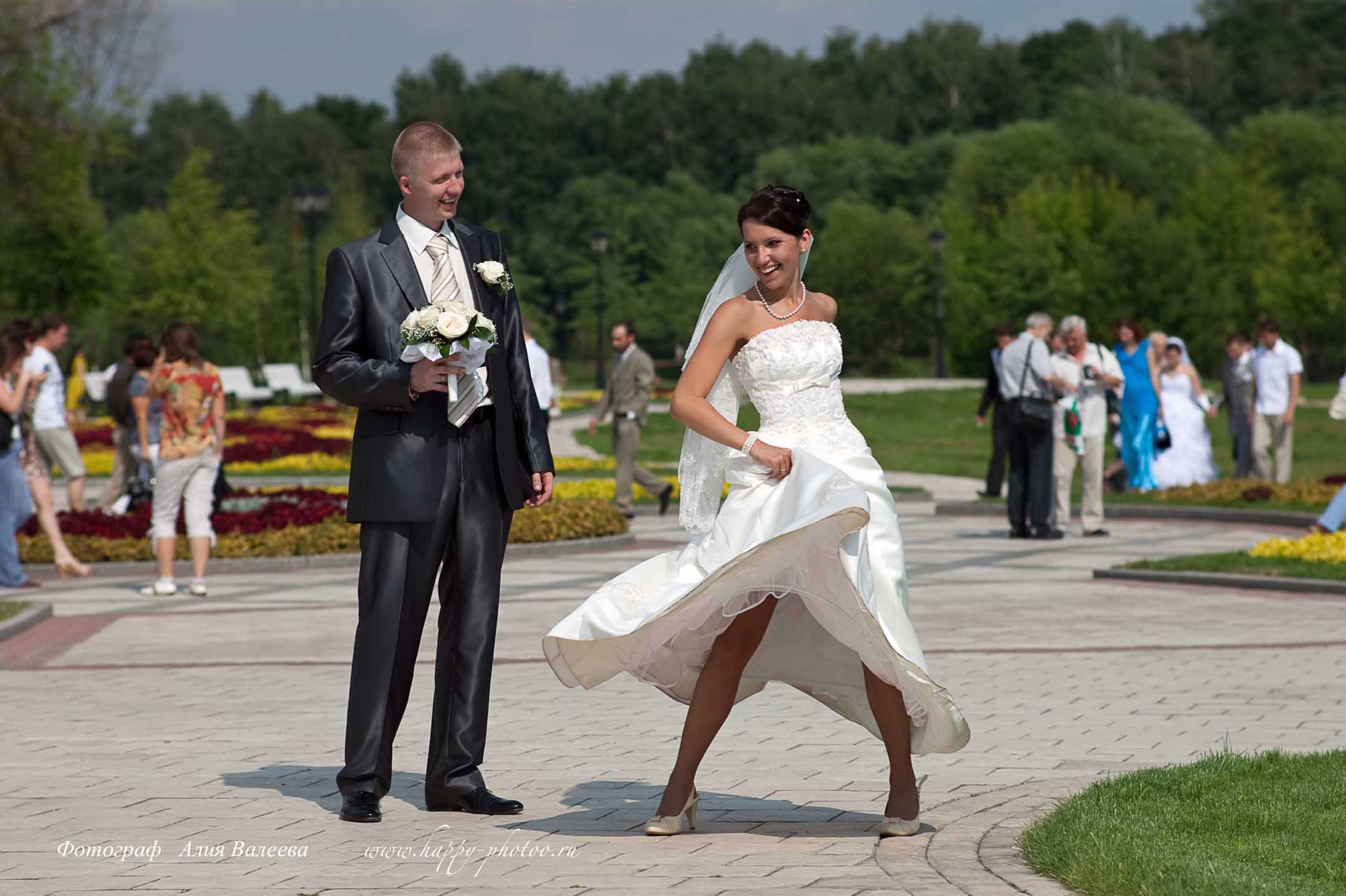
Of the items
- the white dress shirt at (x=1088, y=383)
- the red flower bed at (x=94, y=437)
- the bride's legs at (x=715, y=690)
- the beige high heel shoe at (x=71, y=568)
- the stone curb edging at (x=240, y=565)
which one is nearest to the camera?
the bride's legs at (x=715, y=690)

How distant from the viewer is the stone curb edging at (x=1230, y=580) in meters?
12.8

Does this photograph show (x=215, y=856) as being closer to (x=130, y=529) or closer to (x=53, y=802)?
(x=53, y=802)

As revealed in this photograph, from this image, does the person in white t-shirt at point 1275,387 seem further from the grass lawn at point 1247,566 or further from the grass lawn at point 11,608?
the grass lawn at point 11,608

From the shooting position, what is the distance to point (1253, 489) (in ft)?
64.7

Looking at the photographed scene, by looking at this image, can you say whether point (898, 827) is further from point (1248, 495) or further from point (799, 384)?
point (1248, 495)

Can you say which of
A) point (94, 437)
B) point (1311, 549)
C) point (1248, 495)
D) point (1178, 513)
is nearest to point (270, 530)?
point (1311, 549)

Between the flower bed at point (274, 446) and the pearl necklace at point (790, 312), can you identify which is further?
the flower bed at point (274, 446)

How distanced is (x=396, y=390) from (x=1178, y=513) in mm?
15325

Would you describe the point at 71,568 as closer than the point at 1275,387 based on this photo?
Yes

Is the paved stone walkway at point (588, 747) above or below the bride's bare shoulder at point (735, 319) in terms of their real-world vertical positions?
below

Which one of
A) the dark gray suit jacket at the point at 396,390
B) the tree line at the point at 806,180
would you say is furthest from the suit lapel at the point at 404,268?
the tree line at the point at 806,180

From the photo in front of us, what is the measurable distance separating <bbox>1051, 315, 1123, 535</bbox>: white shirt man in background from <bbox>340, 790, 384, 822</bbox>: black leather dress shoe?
11.9 m

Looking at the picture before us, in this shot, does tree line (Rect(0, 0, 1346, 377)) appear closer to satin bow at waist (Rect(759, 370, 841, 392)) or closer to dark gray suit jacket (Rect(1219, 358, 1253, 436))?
dark gray suit jacket (Rect(1219, 358, 1253, 436))

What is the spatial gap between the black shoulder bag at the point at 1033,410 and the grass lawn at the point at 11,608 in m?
8.80
